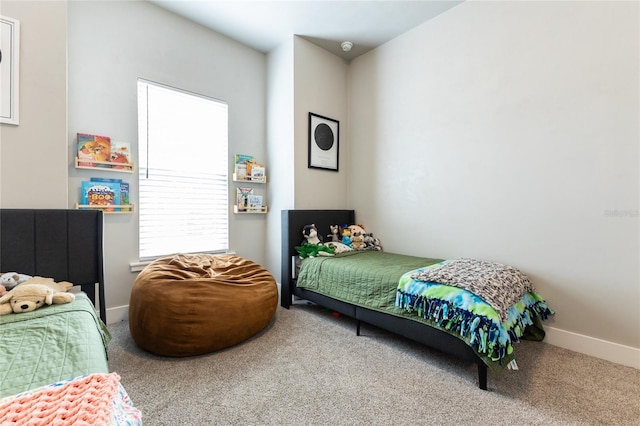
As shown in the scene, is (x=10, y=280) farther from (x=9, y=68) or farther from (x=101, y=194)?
(x=9, y=68)

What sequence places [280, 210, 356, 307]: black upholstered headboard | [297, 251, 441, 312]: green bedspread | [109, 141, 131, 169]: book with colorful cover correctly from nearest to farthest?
[297, 251, 441, 312]: green bedspread
[109, 141, 131, 169]: book with colorful cover
[280, 210, 356, 307]: black upholstered headboard

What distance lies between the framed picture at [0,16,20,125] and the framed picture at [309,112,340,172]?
89.9 inches

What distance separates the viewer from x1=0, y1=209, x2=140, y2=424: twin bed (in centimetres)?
58

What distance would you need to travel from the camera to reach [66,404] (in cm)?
58

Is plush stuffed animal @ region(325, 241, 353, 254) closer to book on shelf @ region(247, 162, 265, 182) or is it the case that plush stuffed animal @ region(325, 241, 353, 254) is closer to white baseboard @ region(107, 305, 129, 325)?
book on shelf @ region(247, 162, 265, 182)

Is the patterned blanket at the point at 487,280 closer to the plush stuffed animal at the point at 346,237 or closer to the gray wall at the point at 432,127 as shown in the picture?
the gray wall at the point at 432,127

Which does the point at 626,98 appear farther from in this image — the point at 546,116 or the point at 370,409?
the point at 370,409

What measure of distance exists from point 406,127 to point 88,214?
2.84m

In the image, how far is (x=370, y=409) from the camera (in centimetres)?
139

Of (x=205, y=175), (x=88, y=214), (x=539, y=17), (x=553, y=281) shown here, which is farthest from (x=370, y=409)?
(x=539, y=17)

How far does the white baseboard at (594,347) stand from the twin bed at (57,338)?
263 centimetres

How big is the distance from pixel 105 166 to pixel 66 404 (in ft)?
7.55

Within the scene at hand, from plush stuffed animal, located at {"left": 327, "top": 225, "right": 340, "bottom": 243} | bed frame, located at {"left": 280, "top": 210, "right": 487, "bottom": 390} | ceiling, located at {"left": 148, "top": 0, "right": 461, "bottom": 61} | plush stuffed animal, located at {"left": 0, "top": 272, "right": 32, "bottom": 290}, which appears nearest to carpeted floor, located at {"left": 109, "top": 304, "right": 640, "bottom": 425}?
bed frame, located at {"left": 280, "top": 210, "right": 487, "bottom": 390}

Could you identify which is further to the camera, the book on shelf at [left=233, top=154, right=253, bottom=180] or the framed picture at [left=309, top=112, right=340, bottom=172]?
the framed picture at [left=309, top=112, right=340, bottom=172]
